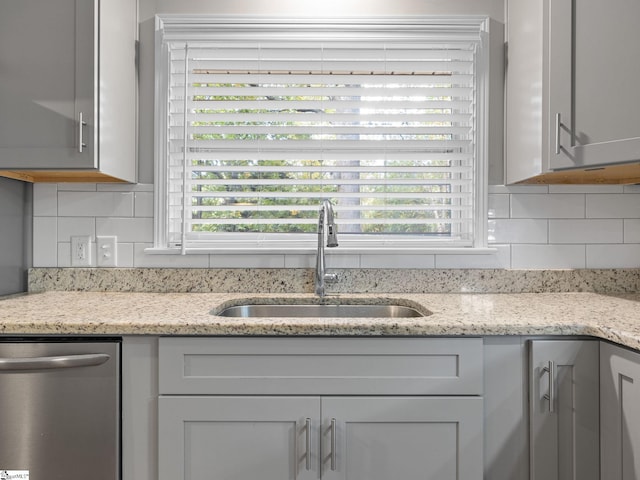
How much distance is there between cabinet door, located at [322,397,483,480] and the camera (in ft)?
4.27

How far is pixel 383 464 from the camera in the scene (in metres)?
1.31

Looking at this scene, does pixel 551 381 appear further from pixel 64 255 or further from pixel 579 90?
pixel 64 255

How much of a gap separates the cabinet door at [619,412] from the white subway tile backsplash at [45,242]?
2032 millimetres

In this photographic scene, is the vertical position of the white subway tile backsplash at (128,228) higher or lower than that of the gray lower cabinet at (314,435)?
higher

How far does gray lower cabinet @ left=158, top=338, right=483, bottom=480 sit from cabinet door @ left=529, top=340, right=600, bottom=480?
169mm

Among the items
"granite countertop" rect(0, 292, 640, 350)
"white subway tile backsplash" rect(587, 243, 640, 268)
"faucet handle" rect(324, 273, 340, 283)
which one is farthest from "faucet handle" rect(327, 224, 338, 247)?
"white subway tile backsplash" rect(587, 243, 640, 268)

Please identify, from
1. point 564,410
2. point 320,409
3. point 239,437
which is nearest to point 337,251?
point 320,409

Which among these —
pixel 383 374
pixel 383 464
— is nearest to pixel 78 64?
pixel 383 374

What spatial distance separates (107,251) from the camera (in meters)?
1.93

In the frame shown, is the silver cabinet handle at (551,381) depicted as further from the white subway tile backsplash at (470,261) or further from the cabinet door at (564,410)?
the white subway tile backsplash at (470,261)

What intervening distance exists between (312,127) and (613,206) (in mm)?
1314

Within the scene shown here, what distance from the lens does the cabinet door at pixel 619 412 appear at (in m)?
1.16

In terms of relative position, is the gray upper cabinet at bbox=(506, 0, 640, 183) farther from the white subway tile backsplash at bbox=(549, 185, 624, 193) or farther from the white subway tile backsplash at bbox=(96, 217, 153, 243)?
the white subway tile backsplash at bbox=(96, 217, 153, 243)

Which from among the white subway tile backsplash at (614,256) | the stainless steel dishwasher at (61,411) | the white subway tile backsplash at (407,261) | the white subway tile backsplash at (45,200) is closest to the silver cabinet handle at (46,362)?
the stainless steel dishwasher at (61,411)
